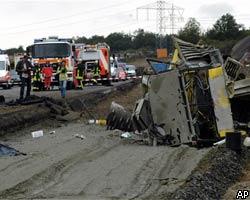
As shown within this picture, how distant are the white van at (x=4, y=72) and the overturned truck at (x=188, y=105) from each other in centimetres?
3038

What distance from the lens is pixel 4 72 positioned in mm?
44906

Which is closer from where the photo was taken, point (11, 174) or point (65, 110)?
point (11, 174)

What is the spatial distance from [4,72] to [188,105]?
31814 millimetres

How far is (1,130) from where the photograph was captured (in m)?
17.4

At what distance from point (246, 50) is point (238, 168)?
39.9m

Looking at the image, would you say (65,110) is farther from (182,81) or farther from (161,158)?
(161,158)

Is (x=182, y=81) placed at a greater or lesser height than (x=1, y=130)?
greater

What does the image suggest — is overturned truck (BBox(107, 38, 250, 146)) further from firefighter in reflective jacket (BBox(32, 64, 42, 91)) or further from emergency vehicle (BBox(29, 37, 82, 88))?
firefighter in reflective jacket (BBox(32, 64, 42, 91))

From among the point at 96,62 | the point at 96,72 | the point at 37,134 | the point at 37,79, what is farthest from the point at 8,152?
the point at 96,72

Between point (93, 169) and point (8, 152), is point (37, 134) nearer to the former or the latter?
point (8, 152)

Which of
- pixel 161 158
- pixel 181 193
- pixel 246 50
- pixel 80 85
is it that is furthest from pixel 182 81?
pixel 246 50

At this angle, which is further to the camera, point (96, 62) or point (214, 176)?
point (96, 62)

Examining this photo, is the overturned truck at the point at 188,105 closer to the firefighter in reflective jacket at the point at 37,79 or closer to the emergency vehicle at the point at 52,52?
the emergency vehicle at the point at 52,52

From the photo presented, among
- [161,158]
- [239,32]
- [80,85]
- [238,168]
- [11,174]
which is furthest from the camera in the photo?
[239,32]
